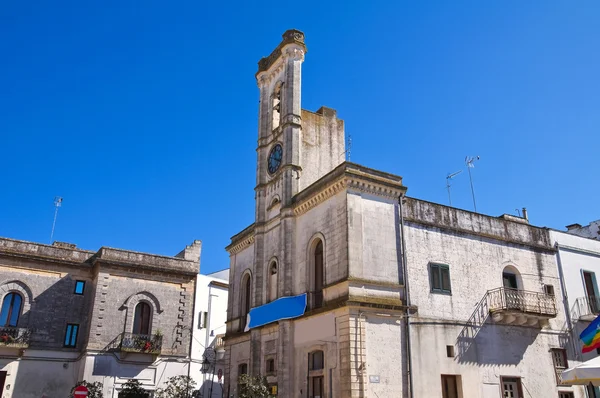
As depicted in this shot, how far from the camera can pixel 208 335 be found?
3547 centimetres

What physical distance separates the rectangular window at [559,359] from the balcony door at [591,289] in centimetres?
349

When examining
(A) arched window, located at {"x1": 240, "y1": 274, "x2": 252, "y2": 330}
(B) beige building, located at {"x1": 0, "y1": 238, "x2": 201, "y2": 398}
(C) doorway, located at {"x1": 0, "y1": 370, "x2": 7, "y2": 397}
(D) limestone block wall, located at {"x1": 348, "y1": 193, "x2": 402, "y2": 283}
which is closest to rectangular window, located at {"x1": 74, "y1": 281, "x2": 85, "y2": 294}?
(B) beige building, located at {"x1": 0, "y1": 238, "x2": 201, "y2": 398}

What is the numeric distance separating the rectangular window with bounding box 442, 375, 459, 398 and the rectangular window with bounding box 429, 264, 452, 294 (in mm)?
3322

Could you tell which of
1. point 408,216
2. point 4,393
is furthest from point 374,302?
point 4,393

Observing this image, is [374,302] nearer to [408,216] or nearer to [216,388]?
[408,216]

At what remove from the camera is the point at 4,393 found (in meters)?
28.8

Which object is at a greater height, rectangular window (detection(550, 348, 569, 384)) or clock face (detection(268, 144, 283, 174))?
clock face (detection(268, 144, 283, 174))

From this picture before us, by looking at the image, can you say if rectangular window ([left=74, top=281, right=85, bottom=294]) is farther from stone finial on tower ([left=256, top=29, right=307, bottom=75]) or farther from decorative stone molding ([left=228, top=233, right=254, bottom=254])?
stone finial on tower ([left=256, top=29, right=307, bottom=75])

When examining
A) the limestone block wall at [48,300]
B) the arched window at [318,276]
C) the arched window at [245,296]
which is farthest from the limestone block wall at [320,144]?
the limestone block wall at [48,300]

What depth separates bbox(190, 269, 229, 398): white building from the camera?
33.9 meters

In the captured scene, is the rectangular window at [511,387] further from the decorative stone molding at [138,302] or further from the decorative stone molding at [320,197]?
the decorative stone molding at [138,302]

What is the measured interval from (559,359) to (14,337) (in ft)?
92.4

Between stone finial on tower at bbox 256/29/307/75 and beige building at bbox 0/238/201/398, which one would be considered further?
beige building at bbox 0/238/201/398

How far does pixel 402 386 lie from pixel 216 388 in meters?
20.1
